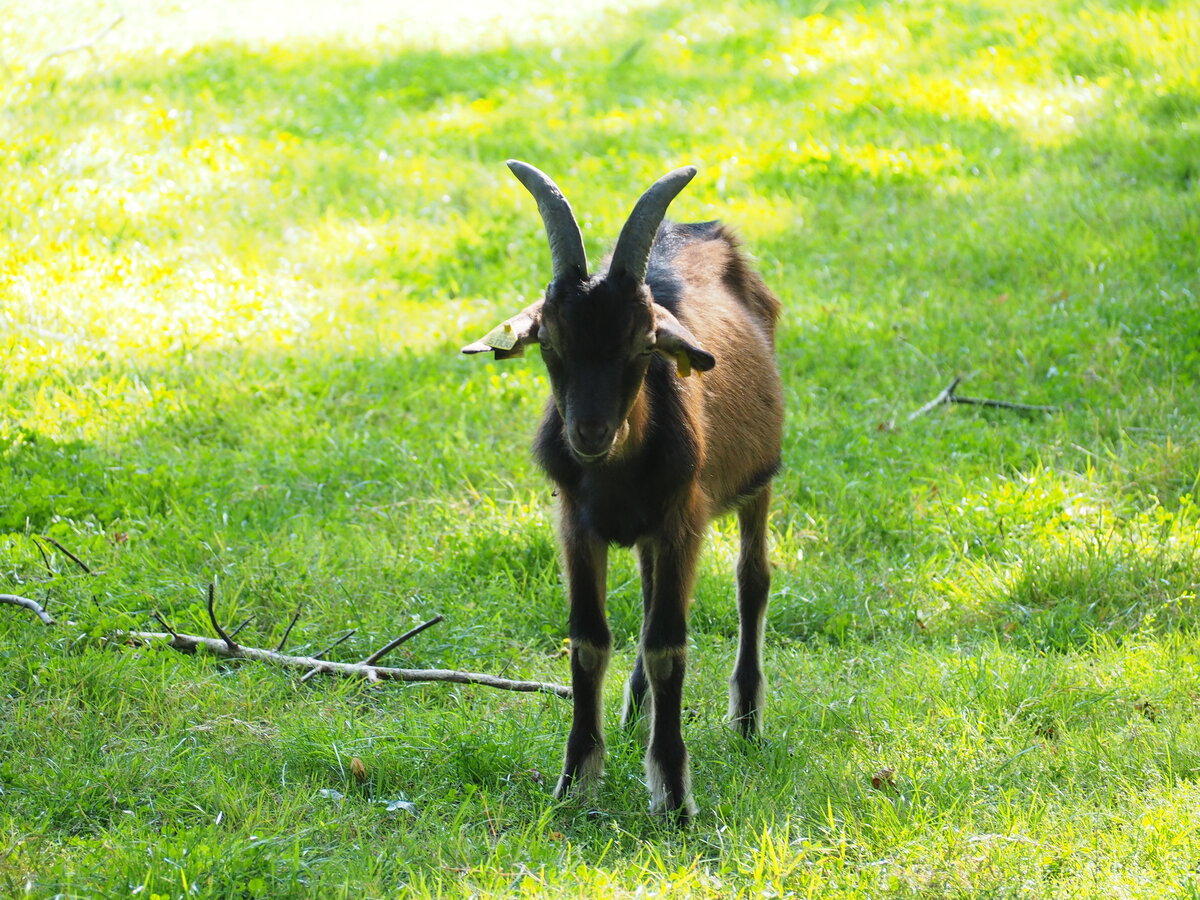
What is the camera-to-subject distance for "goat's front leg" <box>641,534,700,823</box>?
4.50 metres

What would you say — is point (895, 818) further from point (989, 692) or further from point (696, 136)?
point (696, 136)

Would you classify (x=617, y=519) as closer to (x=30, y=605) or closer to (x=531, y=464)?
(x=531, y=464)

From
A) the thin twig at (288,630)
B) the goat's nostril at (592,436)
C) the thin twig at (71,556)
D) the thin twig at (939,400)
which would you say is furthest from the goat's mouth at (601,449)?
the thin twig at (939,400)

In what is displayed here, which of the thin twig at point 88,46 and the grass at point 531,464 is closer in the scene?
the grass at point 531,464

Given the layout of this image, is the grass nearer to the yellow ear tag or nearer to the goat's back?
the goat's back

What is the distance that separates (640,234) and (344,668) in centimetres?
227

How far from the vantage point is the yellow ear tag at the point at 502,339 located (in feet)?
13.3

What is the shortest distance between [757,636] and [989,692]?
0.94 metres

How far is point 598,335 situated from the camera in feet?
13.3

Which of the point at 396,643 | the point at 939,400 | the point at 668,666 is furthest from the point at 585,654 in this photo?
the point at 939,400

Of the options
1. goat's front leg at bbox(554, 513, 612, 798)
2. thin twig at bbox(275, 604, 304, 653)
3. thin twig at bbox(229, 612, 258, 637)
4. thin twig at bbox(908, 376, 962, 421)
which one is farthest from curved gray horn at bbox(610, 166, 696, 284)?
thin twig at bbox(908, 376, 962, 421)

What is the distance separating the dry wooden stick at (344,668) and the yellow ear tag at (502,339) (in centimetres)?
170

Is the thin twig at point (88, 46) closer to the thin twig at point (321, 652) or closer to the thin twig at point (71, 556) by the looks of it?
the thin twig at point (71, 556)

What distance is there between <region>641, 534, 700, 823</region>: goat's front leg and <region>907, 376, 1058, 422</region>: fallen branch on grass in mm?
3412
